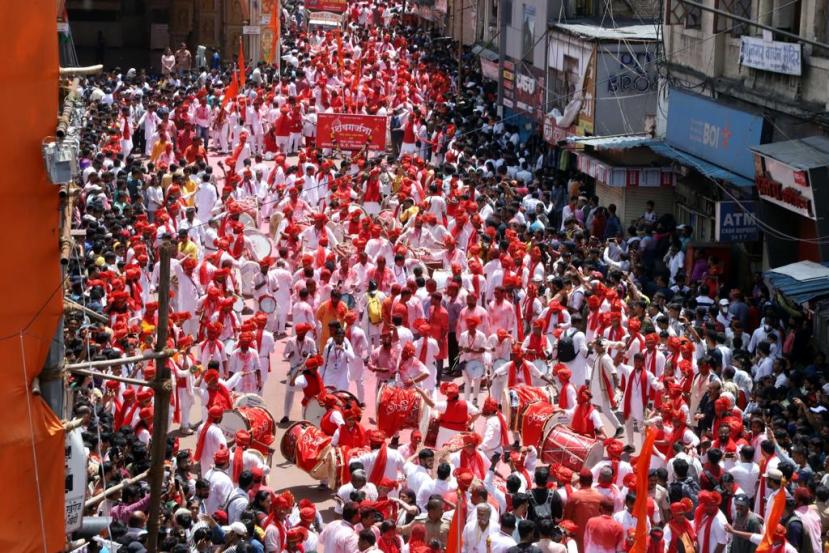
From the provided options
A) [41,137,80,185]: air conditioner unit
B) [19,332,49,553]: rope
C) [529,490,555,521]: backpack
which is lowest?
[529,490,555,521]: backpack

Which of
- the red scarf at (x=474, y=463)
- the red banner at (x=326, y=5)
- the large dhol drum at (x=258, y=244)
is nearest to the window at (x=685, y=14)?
the large dhol drum at (x=258, y=244)

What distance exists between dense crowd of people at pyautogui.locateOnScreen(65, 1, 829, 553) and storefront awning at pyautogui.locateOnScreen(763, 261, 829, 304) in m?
0.32

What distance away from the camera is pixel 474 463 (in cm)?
1259

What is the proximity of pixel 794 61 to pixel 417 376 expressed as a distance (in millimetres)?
6953

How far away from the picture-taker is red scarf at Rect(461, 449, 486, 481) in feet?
41.1

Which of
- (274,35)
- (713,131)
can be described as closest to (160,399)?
(713,131)

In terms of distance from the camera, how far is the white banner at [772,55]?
19.2 m

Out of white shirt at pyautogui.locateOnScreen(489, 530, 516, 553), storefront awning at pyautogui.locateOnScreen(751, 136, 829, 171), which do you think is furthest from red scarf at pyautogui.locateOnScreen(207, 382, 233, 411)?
storefront awning at pyautogui.locateOnScreen(751, 136, 829, 171)

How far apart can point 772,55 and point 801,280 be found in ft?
12.5

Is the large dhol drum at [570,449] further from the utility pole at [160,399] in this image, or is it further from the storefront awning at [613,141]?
the storefront awning at [613,141]

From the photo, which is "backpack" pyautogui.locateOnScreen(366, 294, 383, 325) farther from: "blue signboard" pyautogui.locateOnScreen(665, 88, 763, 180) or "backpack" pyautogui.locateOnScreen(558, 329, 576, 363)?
"blue signboard" pyautogui.locateOnScreen(665, 88, 763, 180)

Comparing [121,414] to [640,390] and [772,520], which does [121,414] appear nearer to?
[640,390]

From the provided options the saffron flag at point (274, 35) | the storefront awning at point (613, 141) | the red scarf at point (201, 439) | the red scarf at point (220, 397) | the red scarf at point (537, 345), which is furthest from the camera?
the saffron flag at point (274, 35)

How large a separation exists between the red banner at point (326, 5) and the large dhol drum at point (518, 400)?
3882 cm
